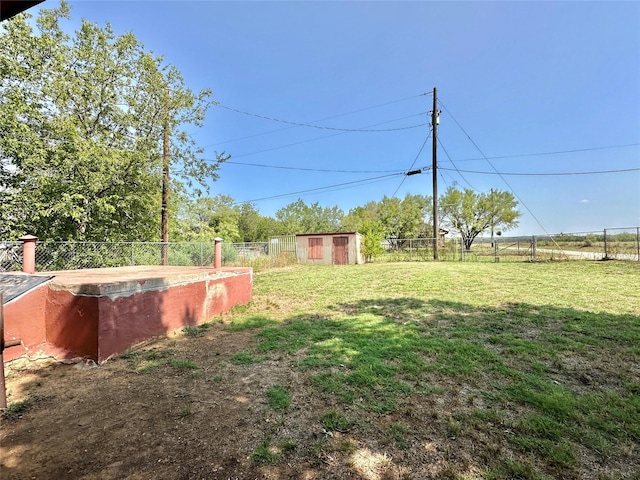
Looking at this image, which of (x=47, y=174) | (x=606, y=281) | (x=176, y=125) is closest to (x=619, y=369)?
(x=606, y=281)

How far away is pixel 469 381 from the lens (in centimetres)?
281

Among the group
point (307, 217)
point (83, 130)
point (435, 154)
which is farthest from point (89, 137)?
point (307, 217)

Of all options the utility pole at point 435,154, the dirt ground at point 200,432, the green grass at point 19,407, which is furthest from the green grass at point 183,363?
the utility pole at point 435,154

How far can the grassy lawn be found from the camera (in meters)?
1.85

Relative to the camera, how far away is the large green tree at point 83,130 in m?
8.88

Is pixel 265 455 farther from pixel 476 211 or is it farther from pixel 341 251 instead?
pixel 476 211

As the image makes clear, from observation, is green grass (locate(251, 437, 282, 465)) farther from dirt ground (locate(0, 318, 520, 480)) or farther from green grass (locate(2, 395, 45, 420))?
green grass (locate(2, 395, 45, 420))

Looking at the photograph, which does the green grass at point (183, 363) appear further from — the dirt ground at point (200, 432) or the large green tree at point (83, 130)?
the large green tree at point (83, 130)

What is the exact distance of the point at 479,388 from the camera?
2676 mm

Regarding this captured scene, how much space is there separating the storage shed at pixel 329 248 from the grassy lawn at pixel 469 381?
41.8ft

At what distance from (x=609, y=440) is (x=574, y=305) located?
15.5 feet

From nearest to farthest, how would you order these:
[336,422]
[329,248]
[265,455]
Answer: [265,455] < [336,422] < [329,248]

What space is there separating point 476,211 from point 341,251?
2104 cm

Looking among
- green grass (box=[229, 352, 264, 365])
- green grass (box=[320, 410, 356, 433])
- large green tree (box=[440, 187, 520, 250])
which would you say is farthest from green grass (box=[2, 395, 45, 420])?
large green tree (box=[440, 187, 520, 250])
